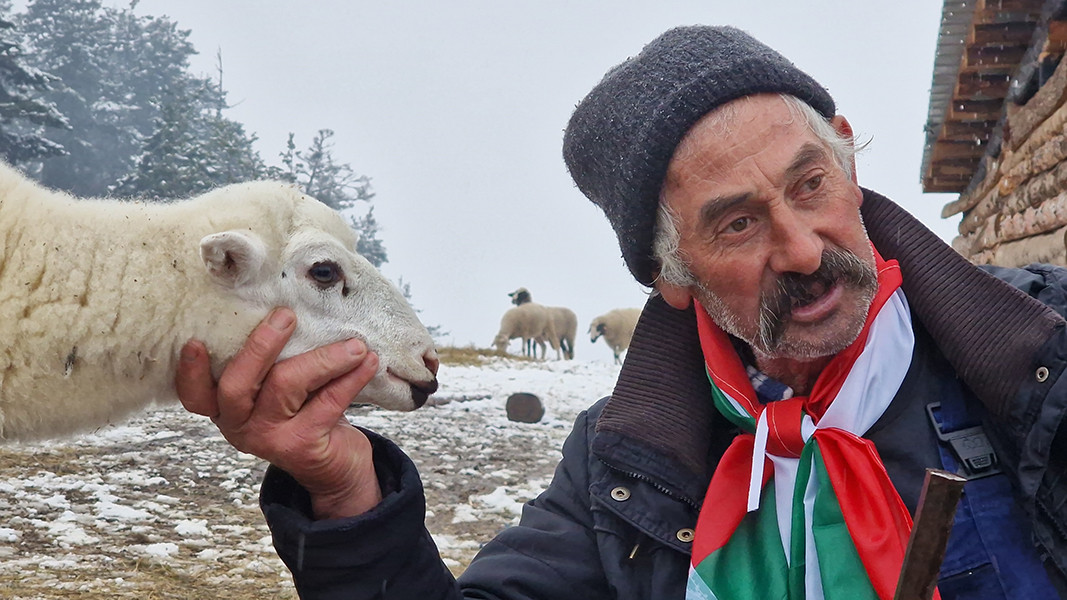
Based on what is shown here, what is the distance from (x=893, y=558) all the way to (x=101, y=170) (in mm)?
46395

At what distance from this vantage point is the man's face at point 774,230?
2084mm

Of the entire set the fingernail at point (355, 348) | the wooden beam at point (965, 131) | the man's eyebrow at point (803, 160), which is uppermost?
the wooden beam at point (965, 131)

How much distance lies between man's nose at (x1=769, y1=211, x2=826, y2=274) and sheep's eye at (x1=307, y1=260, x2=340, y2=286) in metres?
1.30

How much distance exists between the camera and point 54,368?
7.45ft

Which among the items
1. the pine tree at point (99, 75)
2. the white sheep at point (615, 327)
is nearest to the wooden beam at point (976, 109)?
the white sheep at point (615, 327)

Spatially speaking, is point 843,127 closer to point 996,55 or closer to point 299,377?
point 299,377

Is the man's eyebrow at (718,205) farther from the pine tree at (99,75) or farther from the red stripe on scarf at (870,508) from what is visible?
the pine tree at (99,75)

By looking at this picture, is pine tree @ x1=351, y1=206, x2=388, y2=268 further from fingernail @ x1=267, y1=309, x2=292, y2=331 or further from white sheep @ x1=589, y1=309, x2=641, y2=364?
fingernail @ x1=267, y1=309, x2=292, y2=331

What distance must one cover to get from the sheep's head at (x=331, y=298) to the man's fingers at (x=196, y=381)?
A: 0.21 meters

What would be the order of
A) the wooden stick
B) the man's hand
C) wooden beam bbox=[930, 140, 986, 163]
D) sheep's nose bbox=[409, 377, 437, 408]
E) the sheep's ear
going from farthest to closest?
1. wooden beam bbox=[930, 140, 986, 163]
2. sheep's nose bbox=[409, 377, 437, 408]
3. the sheep's ear
4. the man's hand
5. the wooden stick

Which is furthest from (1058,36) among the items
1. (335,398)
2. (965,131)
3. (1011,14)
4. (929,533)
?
(929,533)

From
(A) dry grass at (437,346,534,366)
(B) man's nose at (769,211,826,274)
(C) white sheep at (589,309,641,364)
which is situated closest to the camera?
(B) man's nose at (769,211,826,274)

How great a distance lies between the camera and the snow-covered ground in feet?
12.4

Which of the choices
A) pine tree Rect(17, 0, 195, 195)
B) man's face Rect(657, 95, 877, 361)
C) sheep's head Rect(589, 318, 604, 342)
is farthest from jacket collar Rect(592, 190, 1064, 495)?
pine tree Rect(17, 0, 195, 195)
